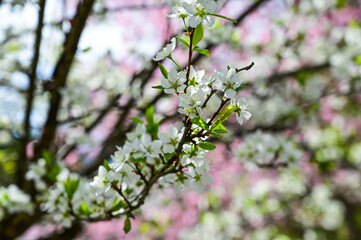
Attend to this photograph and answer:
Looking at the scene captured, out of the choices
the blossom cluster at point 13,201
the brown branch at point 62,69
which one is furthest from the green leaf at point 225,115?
the blossom cluster at point 13,201

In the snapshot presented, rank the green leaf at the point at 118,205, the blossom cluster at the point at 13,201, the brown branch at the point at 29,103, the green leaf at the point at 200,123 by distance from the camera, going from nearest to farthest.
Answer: the green leaf at the point at 200,123
the green leaf at the point at 118,205
the brown branch at the point at 29,103
the blossom cluster at the point at 13,201

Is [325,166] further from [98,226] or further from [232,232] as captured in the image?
[98,226]

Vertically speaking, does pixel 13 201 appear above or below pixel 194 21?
below

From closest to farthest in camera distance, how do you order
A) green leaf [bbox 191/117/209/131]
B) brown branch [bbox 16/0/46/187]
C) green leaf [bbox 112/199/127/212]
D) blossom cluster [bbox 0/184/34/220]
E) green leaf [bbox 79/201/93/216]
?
green leaf [bbox 191/117/209/131] → green leaf [bbox 112/199/127/212] → green leaf [bbox 79/201/93/216] → brown branch [bbox 16/0/46/187] → blossom cluster [bbox 0/184/34/220]

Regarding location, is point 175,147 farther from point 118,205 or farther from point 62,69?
point 62,69

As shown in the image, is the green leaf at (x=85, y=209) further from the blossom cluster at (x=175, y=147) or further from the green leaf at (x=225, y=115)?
the green leaf at (x=225, y=115)

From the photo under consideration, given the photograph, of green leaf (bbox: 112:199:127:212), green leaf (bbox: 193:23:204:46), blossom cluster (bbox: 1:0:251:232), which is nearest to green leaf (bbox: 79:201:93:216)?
blossom cluster (bbox: 1:0:251:232)

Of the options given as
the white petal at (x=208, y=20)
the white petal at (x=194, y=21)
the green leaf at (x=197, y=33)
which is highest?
the white petal at (x=194, y=21)

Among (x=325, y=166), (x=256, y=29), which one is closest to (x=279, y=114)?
(x=325, y=166)

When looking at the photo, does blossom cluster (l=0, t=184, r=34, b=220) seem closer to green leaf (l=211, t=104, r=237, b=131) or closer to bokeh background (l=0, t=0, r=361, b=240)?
bokeh background (l=0, t=0, r=361, b=240)

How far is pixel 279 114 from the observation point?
3.66m

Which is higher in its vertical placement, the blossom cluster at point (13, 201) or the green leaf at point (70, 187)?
the green leaf at point (70, 187)

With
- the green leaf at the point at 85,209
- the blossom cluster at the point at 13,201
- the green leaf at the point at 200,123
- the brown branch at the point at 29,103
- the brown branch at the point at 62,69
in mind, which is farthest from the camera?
the blossom cluster at the point at 13,201

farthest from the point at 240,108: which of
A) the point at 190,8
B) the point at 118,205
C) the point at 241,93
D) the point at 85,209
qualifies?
the point at 241,93
